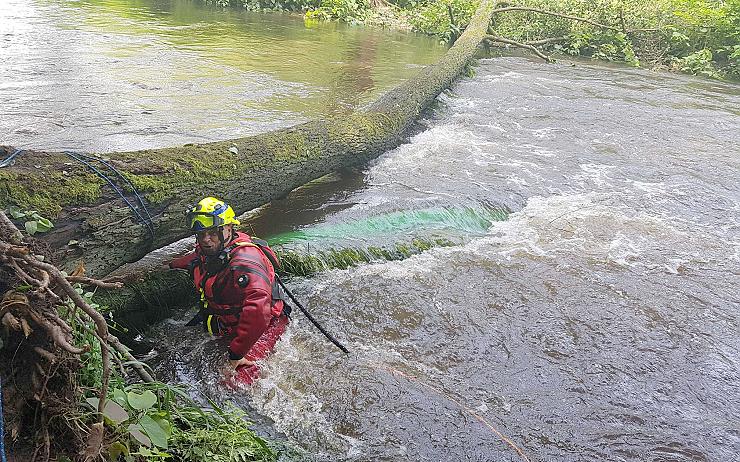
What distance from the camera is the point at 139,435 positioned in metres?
2.43

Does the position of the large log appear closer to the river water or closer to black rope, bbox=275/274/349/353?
the river water

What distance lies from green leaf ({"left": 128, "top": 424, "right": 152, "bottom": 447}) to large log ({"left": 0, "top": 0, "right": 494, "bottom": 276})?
1684 millimetres

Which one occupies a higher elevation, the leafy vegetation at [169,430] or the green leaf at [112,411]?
the green leaf at [112,411]

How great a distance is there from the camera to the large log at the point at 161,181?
146 inches

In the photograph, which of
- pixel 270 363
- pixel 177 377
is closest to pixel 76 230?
pixel 177 377

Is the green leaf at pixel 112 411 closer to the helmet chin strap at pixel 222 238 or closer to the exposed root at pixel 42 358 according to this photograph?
the exposed root at pixel 42 358

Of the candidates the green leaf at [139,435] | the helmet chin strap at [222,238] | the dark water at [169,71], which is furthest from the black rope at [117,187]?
the dark water at [169,71]

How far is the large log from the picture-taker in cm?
372

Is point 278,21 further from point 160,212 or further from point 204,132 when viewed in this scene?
point 160,212

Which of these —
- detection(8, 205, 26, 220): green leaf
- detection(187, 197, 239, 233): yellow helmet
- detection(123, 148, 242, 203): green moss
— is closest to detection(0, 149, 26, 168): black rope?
detection(8, 205, 26, 220): green leaf

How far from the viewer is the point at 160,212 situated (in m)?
4.48

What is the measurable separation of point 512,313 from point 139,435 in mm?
3716

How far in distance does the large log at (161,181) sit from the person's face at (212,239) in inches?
18.8

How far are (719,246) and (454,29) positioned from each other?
13.1m
